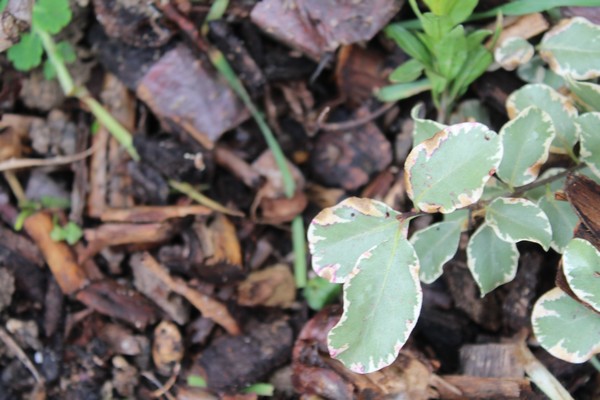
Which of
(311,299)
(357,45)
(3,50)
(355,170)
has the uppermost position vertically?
(3,50)

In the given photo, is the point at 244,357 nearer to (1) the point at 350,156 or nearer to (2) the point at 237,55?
(1) the point at 350,156

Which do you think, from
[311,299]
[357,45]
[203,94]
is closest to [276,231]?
[311,299]

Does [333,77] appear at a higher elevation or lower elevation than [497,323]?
higher

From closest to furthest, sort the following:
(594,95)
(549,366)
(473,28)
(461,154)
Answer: (461,154)
(594,95)
(549,366)
(473,28)

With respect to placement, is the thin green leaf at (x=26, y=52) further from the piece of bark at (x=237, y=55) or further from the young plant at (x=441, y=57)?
the young plant at (x=441, y=57)

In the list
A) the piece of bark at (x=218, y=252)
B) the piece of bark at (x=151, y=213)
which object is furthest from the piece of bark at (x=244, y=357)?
the piece of bark at (x=151, y=213)

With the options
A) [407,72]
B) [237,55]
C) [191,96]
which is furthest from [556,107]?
[191,96]

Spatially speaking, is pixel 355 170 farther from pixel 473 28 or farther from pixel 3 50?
pixel 3 50
